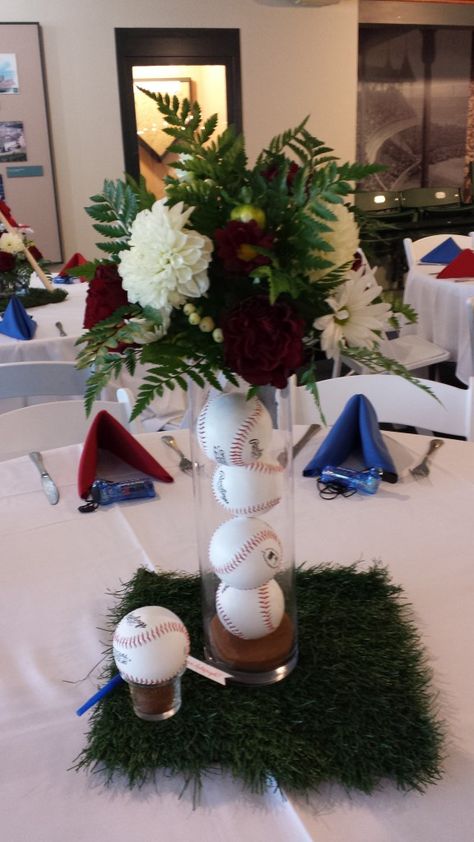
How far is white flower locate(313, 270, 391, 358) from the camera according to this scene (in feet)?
2.45

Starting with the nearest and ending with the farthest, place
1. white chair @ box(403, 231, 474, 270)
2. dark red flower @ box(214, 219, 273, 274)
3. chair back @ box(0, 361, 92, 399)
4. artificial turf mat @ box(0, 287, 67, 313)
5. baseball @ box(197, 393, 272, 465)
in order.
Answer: dark red flower @ box(214, 219, 273, 274)
baseball @ box(197, 393, 272, 465)
chair back @ box(0, 361, 92, 399)
artificial turf mat @ box(0, 287, 67, 313)
white chair @ box(403, 231, 474, 270)

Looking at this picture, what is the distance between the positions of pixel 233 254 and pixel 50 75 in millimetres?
5610

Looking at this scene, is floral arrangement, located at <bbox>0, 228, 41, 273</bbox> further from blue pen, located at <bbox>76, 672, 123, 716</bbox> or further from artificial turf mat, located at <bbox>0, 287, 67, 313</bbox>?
blue pen, located at <bbox>76, 672, 123, 716</bbox>

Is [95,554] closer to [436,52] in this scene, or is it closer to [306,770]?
[306,770]

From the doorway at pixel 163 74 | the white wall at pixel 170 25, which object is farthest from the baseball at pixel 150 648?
the doorway at pixel 163 74

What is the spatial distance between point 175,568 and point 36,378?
879mm

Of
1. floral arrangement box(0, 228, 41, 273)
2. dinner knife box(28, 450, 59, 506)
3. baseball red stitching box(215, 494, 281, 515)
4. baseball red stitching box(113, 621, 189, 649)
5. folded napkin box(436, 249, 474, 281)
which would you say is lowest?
dinner knife box(28, 450, 59, 506)

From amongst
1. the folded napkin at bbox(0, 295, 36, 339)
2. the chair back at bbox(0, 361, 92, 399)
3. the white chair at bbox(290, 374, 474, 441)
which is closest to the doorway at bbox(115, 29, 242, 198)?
the folded napkin at bbox(0, 295, 36, 339)

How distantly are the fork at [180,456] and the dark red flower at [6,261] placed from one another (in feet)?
5.27

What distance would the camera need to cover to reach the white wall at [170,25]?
18.3 feet

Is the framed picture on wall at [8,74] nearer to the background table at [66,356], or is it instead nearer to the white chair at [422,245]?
the white chair at [422,245]

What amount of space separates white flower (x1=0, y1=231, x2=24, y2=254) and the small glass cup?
94.5 inches

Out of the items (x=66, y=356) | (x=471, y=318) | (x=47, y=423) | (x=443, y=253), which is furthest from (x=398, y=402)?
(x=443, y=253)

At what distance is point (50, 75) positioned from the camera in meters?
5.58
